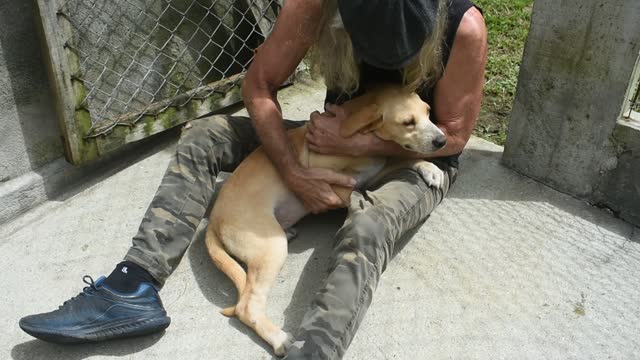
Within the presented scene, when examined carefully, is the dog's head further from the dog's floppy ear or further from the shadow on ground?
the shadow on ground

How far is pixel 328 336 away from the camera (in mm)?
1793

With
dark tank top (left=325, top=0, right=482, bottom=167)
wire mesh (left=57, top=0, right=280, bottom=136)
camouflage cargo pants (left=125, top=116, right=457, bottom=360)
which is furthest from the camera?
wire mesh (left=57, top=0, right=280, bottom=136)

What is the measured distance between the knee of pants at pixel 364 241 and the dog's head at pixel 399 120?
0.40 metres

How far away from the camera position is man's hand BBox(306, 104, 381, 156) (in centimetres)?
236

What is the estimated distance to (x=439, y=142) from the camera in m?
2.28

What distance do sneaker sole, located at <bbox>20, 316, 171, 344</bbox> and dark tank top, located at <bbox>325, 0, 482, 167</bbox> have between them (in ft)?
3.73

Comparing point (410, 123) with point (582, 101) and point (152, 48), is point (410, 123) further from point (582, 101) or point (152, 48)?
point (152, 48)

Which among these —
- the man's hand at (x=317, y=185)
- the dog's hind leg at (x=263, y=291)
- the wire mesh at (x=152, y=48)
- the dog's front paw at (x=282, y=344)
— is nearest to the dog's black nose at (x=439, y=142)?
the man's hand at (x=317, y=185)

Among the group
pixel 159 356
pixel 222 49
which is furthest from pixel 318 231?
pixel 222 49

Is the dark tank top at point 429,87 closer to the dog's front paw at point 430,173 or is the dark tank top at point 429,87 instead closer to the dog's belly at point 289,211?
the dog's front paw at point 430,173

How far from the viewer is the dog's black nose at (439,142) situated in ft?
7.47

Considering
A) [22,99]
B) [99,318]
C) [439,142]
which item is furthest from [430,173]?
[22,99]

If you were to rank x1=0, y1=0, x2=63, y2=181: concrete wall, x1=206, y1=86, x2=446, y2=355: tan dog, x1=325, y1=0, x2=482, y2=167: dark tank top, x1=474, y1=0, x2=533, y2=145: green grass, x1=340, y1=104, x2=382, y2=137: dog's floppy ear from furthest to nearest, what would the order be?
1. x1=474, y1=0, x2=533, y2=145: green grass
2. x1=0, y1=0, x2=63, y2=181: concrete wall
3. x1=340, y1=104, x2=382, y2=137: dog's floppy ear
4. x1=325, y1=0, x2=482, y2=167: dark tank top
5. x1=206, y1=86, x2=446, y2=355: tan dog

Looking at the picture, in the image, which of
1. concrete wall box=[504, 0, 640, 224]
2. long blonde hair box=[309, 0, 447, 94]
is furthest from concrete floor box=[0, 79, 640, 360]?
long blonde hair box=[309, 0, 447, 94]
